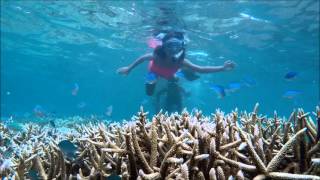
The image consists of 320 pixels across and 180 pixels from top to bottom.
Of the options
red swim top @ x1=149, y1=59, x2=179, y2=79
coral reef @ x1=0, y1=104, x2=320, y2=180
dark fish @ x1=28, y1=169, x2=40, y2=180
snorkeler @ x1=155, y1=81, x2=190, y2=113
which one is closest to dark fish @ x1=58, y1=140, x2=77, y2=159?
coral reef @ x1=0, y1=104, x2=320, y2=180

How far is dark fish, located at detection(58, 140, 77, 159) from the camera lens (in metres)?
3.63

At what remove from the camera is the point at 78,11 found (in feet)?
82.7

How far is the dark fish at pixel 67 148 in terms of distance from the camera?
3633 mm

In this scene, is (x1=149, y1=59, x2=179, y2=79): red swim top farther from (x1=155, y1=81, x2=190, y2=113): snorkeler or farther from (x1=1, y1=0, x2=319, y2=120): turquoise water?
(x1=1, y1=0, x2=319, y2=120): turquoise water

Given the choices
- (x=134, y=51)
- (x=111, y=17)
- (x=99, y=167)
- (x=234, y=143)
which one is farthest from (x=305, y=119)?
(x=134, y=51)

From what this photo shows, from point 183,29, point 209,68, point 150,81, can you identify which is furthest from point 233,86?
point 183,29

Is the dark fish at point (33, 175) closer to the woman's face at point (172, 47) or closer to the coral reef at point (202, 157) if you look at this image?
the coral reef at point (202, 157)

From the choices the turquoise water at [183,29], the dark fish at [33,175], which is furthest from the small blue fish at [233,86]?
the dark fish at [33,175]

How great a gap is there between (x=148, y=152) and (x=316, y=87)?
59.2 metres

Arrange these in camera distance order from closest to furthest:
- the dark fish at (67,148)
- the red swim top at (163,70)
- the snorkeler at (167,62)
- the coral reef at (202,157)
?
the coral reef at (202,157) → the dark fish at (67,148) → the snorkeler at (167,62) → the red swim top at (163,70)

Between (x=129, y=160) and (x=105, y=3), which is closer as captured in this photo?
(x=129, y=160)

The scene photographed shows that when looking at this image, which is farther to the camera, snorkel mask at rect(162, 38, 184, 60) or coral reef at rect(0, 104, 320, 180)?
snorkel mask at rect(162, 38, 184, 60)

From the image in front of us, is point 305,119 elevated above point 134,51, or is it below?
below

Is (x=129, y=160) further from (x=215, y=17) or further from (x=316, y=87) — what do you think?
(x=316, y=87)
